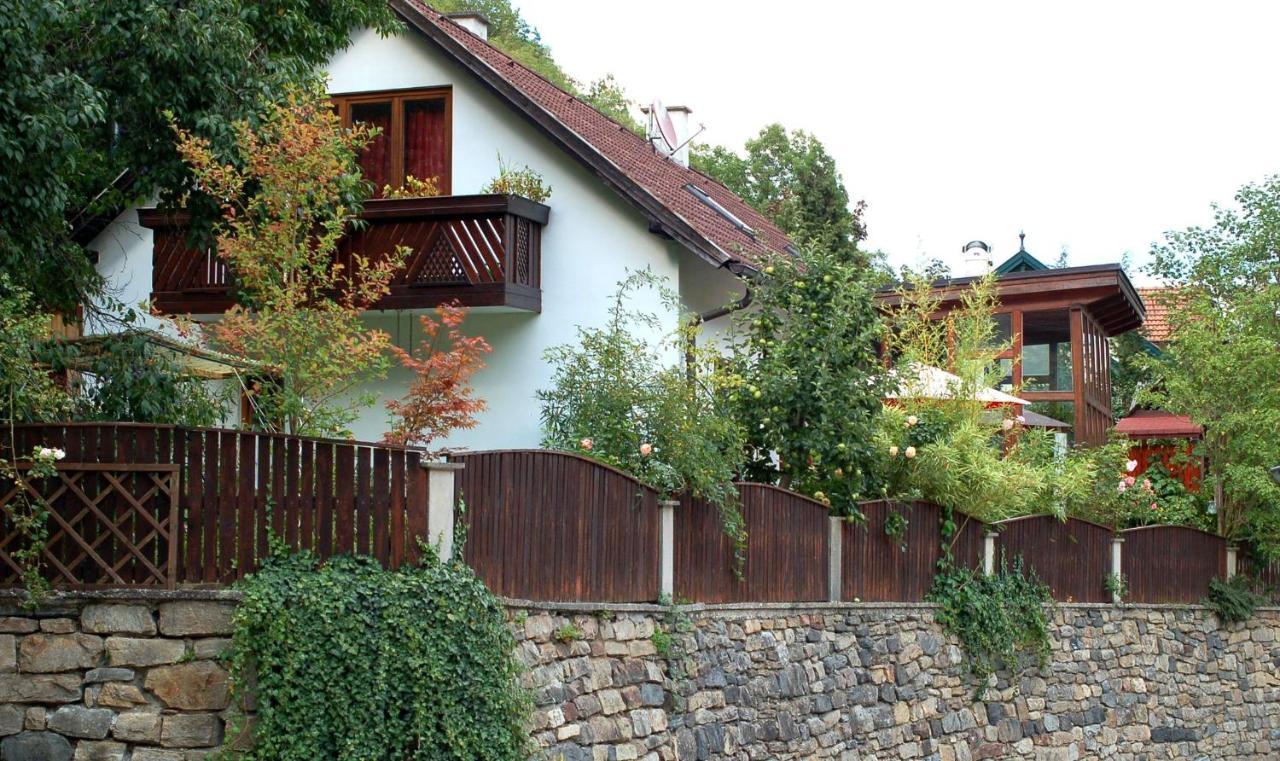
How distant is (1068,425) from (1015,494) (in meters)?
9.73

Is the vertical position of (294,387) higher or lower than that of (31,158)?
lower

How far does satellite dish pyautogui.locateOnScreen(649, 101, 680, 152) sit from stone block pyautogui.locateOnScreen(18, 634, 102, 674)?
1653 cm

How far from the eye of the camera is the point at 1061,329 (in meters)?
28.2

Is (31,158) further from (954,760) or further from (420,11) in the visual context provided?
(954,760)

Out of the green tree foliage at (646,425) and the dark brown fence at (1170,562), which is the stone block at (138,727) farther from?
the dark brown fence at (1170,562)

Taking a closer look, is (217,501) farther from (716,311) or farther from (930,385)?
(930,385)

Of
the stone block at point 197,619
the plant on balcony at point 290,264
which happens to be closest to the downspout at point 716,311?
the plant on balcony at point 290,264

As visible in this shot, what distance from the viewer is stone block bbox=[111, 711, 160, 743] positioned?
348 inches

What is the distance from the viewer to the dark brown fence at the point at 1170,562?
66.6ft

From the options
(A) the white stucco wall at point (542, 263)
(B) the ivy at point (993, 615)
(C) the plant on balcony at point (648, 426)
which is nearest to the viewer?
(C) the plant on balcony at point (648, 426)

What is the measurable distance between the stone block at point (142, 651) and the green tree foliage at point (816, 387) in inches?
265

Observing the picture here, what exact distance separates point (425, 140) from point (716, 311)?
410 cm

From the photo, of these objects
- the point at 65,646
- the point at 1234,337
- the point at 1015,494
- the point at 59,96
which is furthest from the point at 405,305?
the point at 1234,337

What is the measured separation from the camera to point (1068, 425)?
26359mm
